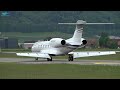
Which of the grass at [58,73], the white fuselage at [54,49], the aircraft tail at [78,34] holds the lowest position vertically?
the white fuselage at [54,49]

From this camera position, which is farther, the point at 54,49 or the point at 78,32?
the point at 54,49

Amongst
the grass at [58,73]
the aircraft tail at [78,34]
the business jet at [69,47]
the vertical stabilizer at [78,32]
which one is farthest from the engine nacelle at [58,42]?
the grass at [58,73]

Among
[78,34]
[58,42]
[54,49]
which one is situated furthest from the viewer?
[54,49]

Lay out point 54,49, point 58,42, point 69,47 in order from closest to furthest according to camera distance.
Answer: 1. point 69,47
2. point 58,42
3. point 54,49

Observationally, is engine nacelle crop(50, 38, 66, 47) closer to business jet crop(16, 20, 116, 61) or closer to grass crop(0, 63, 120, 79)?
business jet crop(16, 20, 116, 61)

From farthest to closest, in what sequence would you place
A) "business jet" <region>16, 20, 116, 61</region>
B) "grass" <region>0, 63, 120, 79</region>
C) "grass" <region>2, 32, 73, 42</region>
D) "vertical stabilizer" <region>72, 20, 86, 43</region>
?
"grass" <region>2, 32, 73, 42</region> → "vertical stabilizer" <region>72, 20, 86, 43</region> → "business jet" <region>16, 20, 116, 61</region> → "grass" <region>0, 63, 120, 79</region>

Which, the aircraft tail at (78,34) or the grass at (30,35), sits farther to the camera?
the grass at (30,35)

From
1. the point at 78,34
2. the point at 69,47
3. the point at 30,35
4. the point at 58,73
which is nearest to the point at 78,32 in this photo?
the point at 78,34

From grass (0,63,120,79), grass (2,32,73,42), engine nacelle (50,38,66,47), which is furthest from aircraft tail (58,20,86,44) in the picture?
grass (2,32,73,42)

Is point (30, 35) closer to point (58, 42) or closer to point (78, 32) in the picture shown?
point (58, 42)

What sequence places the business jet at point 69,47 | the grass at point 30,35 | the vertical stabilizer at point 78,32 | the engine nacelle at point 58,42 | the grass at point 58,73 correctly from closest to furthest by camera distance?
the grass at point 58,73 → the business jet at point 69,47 → the engine nacelle at point 58,42 → the vertical stabilizer at point 78,32 → the grass at point 30,35

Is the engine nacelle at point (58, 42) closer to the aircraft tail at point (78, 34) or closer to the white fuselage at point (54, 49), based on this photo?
the white fuselage at point (54, 49)

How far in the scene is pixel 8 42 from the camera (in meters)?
152
